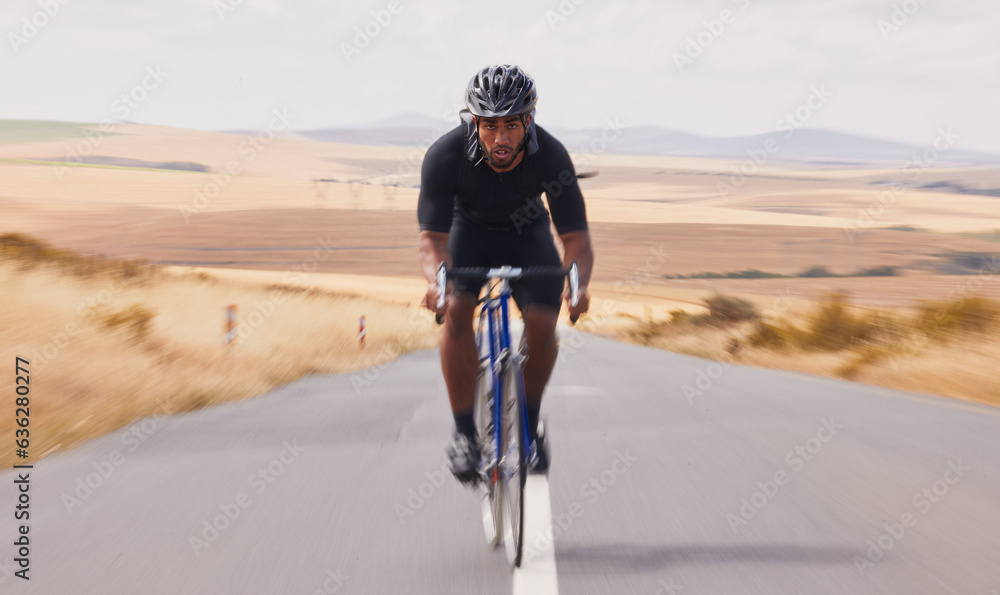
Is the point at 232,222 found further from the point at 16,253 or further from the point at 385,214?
the point at 16,253

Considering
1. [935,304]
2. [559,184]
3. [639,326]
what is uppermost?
[559,184]

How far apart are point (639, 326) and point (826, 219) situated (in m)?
92.1

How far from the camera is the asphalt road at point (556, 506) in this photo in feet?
13.5

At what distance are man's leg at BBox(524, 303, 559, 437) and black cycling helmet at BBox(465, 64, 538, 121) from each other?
979mm

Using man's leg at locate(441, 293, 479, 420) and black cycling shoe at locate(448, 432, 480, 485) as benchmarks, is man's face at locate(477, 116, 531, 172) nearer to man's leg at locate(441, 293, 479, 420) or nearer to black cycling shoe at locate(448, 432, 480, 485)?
man's leg at locate(441, 293, 479, 420)

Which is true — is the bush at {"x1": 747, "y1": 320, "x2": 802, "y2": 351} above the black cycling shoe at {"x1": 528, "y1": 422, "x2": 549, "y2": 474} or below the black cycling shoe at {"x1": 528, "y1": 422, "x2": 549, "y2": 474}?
below

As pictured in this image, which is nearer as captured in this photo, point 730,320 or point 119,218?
point 730,320

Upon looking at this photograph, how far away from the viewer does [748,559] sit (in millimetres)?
4316

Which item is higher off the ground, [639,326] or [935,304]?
[935,304]

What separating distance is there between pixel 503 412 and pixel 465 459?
0.45 m

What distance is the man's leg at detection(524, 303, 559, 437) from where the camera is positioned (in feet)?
15.4

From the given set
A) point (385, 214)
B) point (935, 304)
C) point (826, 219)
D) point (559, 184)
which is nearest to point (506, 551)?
point (559, 184)

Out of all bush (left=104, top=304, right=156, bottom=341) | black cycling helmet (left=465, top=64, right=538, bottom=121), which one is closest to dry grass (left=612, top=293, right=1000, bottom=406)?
black cycling helmet (left=465, top=64, right=538, bottom=121)

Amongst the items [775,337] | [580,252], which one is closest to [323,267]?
[775,337]
